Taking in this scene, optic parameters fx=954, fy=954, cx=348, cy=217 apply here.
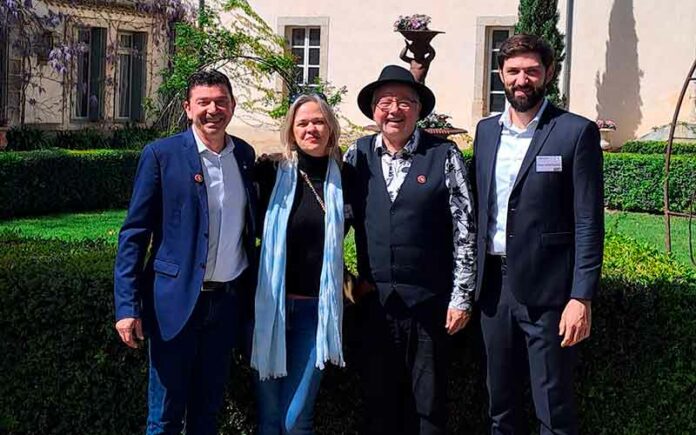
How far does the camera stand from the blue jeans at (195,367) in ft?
11.9

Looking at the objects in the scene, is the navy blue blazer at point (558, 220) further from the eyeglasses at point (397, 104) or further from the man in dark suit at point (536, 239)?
the eyeglasses at point (397, 104)

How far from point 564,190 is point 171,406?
1708mm

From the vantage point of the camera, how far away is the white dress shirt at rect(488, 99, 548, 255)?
367cm

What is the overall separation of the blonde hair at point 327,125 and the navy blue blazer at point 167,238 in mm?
375

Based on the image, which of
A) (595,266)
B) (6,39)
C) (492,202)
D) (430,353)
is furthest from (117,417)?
(6,39)

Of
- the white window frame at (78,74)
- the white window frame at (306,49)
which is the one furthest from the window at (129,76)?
the white window frame at (306,49)

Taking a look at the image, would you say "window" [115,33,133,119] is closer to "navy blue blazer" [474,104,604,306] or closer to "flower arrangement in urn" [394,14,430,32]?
"flower arrangement in urn" [394,14,430,32]

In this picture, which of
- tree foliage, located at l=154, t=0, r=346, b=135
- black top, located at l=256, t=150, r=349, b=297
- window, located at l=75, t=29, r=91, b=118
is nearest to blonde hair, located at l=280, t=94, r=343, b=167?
black top, located at l=256, t=150, r=349, b=297

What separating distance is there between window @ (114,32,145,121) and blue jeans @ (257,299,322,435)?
50.6ft

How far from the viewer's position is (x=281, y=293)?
3648 millimetres

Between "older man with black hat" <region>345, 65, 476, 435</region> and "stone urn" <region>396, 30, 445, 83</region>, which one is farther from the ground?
"stone urn" <region>396, 30, 445, 83</region>

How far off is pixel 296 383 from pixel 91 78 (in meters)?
15.4

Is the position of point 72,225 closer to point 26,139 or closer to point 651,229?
point 26,139

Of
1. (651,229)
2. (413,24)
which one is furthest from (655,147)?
(413,24)
